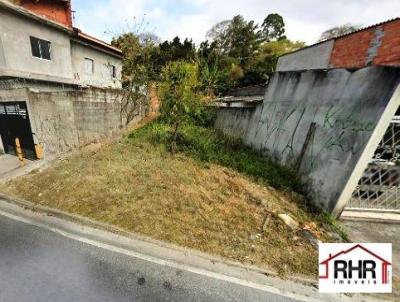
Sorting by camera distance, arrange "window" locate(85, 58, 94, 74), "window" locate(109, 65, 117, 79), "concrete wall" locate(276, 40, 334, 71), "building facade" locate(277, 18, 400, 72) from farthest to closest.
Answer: "window" locate(109, 65, 117, 79)
"window" locate(85, 58, 94, 74)
"concrete wall" locate(276, 40, 334, 71)
"building facade" locate(277, 18, 400, 72)

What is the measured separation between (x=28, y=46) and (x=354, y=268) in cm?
1506

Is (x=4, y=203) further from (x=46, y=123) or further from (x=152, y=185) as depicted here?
(x=46, y=123)

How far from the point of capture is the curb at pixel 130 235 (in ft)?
11.9

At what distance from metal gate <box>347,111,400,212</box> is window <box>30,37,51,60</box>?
49.0 ft

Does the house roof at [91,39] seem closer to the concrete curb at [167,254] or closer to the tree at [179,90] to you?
the tree at [179,90]

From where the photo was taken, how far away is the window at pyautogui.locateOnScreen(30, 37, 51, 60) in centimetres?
1185

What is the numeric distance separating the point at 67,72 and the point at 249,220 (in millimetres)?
14111

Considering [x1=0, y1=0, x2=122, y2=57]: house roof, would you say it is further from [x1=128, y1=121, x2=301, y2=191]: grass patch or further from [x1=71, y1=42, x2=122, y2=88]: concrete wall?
[x1=128, y1=121, x2=301, y2=191]: grass patch

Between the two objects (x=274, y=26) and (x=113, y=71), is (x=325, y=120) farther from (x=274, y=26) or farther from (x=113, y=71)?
(x=274, y=26)

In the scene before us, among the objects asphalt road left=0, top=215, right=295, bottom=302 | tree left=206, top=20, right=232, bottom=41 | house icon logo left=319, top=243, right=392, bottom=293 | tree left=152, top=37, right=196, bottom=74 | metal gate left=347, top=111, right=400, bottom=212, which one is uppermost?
tree left=206, top=20, right=232, bottom=41

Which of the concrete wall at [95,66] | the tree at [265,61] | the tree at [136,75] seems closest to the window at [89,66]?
the concrete wall at [95,66]

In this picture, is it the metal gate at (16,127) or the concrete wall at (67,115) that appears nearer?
Result: the concrete wall at (67,115)

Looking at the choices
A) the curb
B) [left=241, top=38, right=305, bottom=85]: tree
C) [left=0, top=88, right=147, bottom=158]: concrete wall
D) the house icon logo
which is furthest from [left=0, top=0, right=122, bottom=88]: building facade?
the house icon logo

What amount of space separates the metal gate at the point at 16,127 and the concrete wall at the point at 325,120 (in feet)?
29.0
